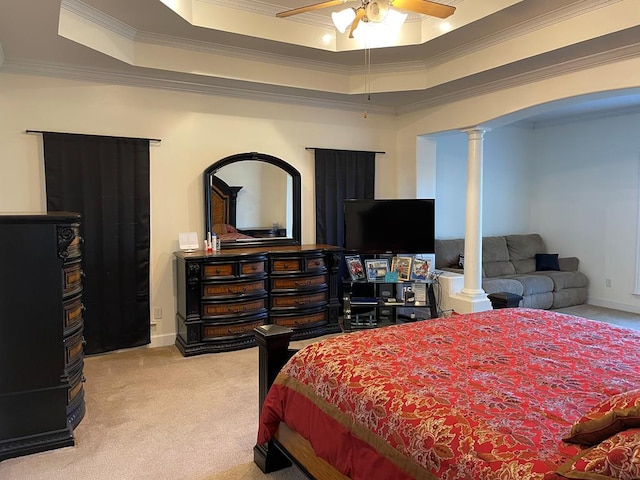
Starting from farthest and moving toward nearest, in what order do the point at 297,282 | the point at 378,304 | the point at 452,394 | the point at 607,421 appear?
the point at 378,304, the point at 297,282, the point at 452,394, the point at 607,421

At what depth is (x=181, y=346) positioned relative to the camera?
4590mm

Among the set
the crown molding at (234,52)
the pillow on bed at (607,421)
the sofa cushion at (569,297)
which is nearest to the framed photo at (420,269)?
the crown molding at (234,52)

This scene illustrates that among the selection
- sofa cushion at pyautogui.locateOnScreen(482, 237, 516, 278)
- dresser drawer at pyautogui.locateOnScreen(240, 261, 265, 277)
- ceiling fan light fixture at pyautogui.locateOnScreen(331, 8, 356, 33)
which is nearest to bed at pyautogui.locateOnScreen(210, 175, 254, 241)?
dresser drawer at pyautogui.locateOnScreen(240, 261, 265, 277)

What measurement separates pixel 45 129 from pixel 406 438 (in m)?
4.07

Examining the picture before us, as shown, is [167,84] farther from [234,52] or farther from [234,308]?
[234,308]

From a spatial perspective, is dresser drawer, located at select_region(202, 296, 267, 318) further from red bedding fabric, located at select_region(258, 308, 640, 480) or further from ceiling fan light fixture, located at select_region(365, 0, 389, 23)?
ceiling fan light fixture, located at select_region(365, 0, 389, 23)

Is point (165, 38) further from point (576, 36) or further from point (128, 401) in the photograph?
point (576, 36)

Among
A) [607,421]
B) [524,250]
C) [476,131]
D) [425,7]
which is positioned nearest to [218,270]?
[425,7]

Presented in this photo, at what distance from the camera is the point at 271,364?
2.60 m

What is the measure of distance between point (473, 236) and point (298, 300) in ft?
6.76

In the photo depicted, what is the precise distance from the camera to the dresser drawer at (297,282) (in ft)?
16.0

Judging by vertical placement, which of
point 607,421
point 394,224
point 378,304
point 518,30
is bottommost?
point 378,304

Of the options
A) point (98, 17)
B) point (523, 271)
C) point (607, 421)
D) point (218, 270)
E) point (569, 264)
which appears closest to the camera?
point (607, 421)

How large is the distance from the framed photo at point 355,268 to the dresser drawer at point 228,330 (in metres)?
1.12
